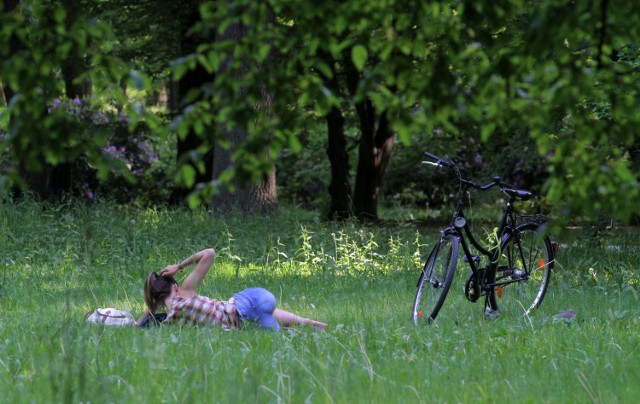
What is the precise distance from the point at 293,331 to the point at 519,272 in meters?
2.41

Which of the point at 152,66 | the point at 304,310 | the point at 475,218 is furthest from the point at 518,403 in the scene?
the point at 475,218

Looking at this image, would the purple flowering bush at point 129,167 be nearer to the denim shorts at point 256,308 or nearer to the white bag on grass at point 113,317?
the white bag on grass at point 113,317

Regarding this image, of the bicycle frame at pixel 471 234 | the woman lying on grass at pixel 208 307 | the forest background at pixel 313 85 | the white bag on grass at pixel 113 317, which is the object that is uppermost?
the forest background at pixel 313 85

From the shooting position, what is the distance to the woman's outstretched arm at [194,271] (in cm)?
768

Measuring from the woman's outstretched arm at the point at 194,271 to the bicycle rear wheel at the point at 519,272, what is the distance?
2.36 meters

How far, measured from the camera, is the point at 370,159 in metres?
21.0

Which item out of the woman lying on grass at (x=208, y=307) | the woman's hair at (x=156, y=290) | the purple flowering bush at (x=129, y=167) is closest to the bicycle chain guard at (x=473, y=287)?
the woman lying on grass at (x=208, y=307)

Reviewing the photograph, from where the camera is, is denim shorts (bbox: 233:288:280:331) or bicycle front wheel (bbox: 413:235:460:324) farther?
bicycle front wheel (bbox: 413:235:460:324)

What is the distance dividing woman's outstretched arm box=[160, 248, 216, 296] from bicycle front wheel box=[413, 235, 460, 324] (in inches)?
67.7

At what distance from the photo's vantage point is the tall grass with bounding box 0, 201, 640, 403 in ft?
16.5

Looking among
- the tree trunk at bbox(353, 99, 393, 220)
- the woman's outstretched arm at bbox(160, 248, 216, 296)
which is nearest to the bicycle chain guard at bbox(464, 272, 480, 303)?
the woman's outstretched arm at bbox(160, 248, 216, 296)

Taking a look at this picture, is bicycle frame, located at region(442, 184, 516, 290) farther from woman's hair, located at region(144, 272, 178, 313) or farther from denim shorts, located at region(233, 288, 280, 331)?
woman's hair, located at region(144, 272, 178, 313)

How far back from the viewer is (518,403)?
16.0 feet

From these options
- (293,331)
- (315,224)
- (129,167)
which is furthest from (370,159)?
(293,331)
